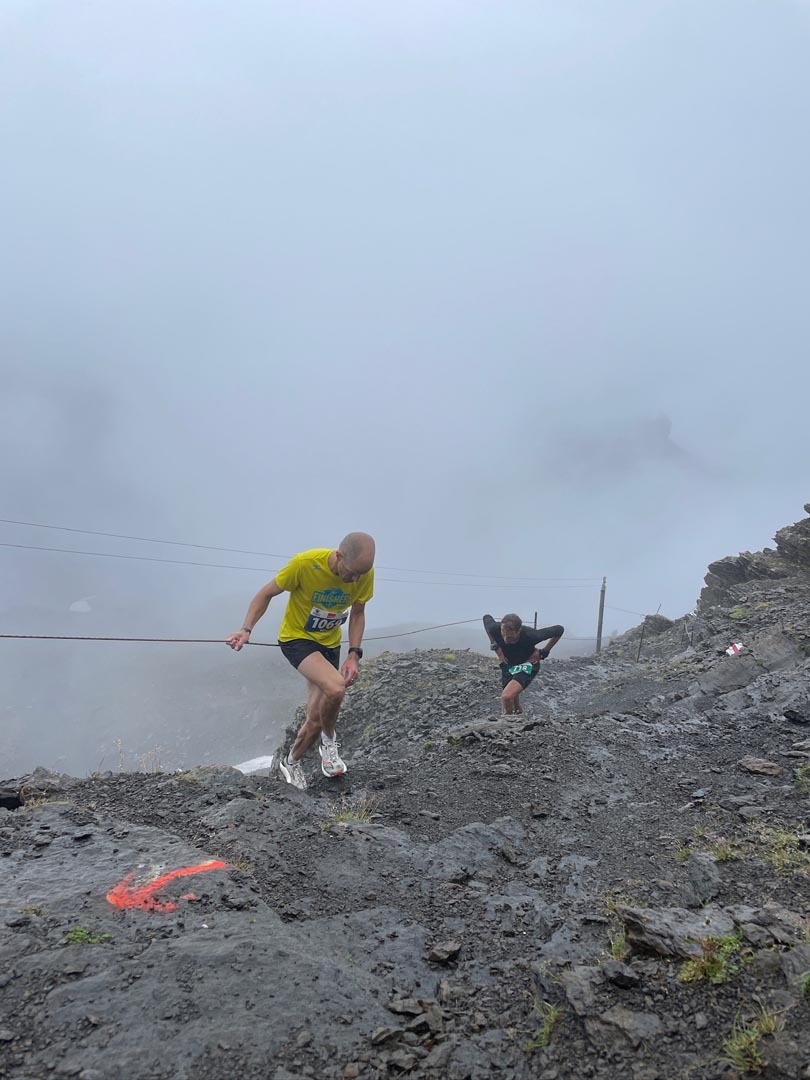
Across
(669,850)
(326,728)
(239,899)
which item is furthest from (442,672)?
(239,899)

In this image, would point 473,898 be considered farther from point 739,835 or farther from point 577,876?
point 739,835

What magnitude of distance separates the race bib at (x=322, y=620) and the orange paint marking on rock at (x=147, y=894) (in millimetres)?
2670

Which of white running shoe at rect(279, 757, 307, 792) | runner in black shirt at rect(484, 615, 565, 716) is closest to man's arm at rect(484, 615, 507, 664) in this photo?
runner in black shirt at rect(484, 615, 565, 716)

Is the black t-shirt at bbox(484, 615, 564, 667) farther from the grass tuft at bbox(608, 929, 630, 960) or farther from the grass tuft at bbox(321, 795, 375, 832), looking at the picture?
the grass tuft at bbox(608, 929, 630, 960)

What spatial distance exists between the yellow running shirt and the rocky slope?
1.41 meters

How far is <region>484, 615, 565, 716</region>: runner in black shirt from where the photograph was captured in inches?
363

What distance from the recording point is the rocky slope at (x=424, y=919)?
2387mm

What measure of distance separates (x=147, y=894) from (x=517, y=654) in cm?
673

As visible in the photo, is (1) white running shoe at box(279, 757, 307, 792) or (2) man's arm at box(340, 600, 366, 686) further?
(1) white running shoe at box(279, 757, 307, 792)

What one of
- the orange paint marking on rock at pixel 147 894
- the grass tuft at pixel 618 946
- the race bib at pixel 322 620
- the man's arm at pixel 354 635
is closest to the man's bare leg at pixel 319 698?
the man's arm at pixel 354 635

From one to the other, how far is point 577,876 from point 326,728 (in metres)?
2.91

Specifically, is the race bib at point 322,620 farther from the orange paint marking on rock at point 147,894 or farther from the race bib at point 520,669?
the race bib at point 520,669

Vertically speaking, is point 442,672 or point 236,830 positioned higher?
point 236,830

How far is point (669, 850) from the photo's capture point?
13.9 feet
